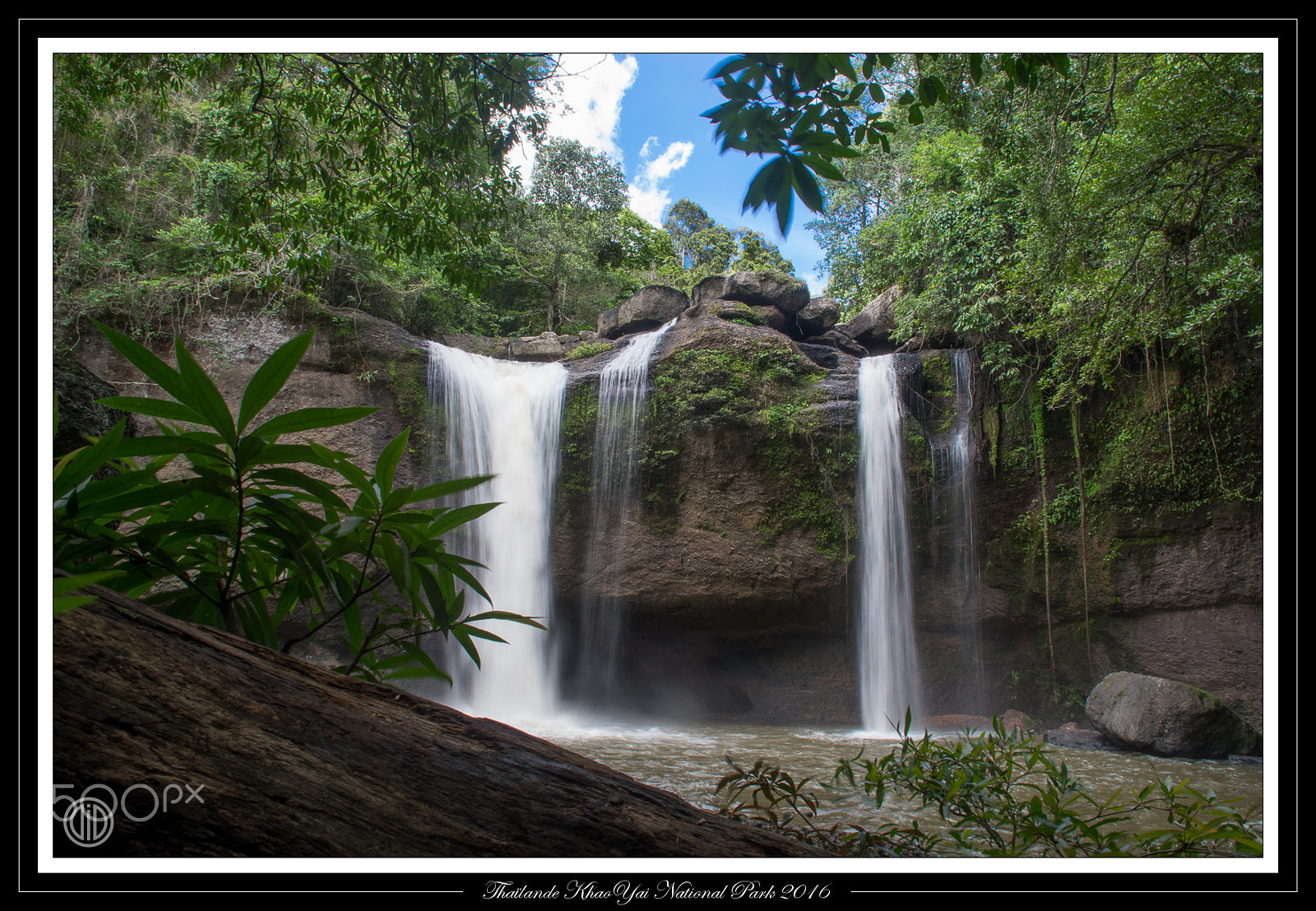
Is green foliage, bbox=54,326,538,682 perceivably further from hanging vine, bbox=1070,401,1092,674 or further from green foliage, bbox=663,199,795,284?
green foliage, bbox=663,199,795,284

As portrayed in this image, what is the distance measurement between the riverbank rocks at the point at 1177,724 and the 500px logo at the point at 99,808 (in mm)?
8185

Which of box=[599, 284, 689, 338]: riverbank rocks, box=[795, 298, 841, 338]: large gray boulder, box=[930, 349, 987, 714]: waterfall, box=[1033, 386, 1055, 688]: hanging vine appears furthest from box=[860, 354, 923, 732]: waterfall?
box=[599, 284, 689, 338]: riverbank rocks

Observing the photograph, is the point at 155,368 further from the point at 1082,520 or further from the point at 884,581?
the point at 1082,520

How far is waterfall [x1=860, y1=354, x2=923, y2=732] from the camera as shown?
8719 millimetres

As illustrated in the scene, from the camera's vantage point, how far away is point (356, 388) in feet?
30.3

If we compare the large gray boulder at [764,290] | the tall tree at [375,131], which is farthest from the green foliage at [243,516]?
the large gray boulder at [764,290]

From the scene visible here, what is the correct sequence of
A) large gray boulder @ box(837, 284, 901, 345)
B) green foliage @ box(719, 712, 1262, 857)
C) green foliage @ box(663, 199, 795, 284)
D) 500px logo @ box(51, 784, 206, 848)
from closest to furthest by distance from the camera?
1. 500px logo @ box(51, 784, 206, 848)
2. green foliage @ box(719, 712, 1262, 857)
3. large gray boulder @ box(837, 284, 901, 345)
4. green foliage @ box(663, 199, 795, 284)

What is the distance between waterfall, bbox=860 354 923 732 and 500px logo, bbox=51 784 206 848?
28.9ft

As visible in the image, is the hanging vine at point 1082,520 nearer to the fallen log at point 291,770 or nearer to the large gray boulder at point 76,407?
the fallen log at point 291,770

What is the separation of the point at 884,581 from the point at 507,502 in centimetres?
555

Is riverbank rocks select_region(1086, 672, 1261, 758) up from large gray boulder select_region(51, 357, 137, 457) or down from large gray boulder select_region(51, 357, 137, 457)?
down

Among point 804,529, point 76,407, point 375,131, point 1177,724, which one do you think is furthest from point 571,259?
point 1177,724

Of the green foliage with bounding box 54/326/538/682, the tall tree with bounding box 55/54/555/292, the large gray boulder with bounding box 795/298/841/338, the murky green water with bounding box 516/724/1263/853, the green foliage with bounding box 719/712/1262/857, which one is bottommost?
the murky green water with bounding box 516/724/1263/853

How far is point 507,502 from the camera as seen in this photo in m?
9.22
